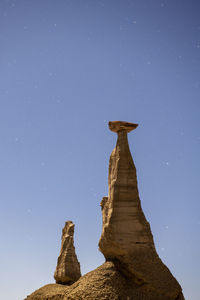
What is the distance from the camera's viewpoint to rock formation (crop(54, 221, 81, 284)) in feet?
117

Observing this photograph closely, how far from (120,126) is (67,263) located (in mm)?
19946

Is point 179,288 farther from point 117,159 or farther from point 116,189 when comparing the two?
point 117,159

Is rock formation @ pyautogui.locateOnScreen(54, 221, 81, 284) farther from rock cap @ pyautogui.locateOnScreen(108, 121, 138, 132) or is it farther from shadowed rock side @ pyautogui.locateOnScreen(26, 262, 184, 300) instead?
rock cap @ pyautogui.locateOnScreen(108, 121, 138, 132)

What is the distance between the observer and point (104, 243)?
21078 mm

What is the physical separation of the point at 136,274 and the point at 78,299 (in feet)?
12.3

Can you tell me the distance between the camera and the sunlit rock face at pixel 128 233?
20.0 meters

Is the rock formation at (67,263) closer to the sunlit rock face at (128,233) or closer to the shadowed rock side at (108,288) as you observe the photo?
the shadowed rock side at (108,288)

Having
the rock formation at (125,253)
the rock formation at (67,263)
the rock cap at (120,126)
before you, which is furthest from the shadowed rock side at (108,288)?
the rock formation at (67,263)

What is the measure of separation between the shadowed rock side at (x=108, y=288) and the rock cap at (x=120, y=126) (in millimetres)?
9072

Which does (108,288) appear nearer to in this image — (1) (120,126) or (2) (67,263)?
(1) (120,126)

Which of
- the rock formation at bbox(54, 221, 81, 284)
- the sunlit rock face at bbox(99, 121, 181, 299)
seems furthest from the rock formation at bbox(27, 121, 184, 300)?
the rock formation at bbox(54, 221, 81, 284)

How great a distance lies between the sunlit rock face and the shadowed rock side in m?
0.37

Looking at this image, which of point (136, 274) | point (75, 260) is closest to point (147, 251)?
point (136, 274)

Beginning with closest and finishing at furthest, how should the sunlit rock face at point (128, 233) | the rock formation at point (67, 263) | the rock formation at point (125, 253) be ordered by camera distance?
the rock formation at point (125, 253), the sunlit rock face at point (128, 233), the rock formation at point (67, 263)
